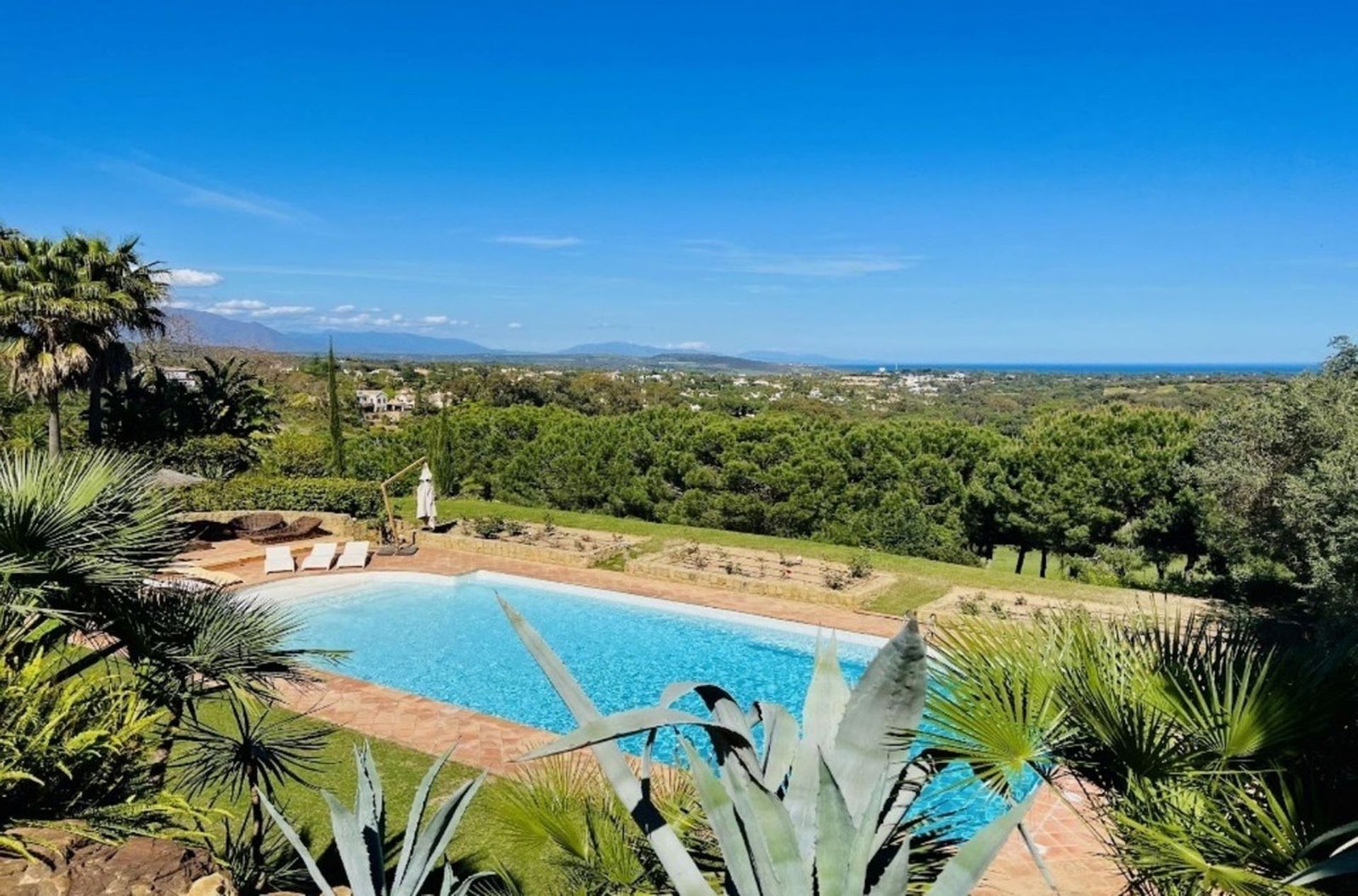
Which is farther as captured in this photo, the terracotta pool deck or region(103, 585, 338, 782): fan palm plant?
the terracotta pool deck

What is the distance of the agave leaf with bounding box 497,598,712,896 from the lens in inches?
87.1

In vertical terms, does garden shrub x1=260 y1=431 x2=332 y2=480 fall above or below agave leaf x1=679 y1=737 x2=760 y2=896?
below

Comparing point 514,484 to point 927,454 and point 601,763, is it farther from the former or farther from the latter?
point 601,763

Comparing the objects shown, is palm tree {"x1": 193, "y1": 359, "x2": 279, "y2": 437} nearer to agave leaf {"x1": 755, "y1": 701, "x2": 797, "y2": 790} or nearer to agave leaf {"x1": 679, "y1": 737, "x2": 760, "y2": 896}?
agave leaf {"x1": 755, "y1": 701, "x2": 797, "y2": 790}

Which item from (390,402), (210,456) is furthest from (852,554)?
(390,402)

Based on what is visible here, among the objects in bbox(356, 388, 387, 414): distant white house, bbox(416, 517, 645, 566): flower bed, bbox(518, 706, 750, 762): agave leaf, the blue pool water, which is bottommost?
the blue pool water

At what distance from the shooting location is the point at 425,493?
17.2m

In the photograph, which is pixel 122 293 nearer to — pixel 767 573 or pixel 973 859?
pixel 767 573

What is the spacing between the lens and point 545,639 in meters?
13.0

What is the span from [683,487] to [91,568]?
669 inches

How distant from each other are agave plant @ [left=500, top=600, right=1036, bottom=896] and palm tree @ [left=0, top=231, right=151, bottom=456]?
55.4 feet

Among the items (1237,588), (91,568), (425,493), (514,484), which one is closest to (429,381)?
(514,484)

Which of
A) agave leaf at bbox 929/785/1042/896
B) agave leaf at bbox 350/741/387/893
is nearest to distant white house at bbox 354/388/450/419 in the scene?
agave leaf at bbox 350/741/387/893

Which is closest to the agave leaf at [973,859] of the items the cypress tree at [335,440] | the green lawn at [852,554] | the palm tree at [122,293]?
the green lawn at [852,554]
